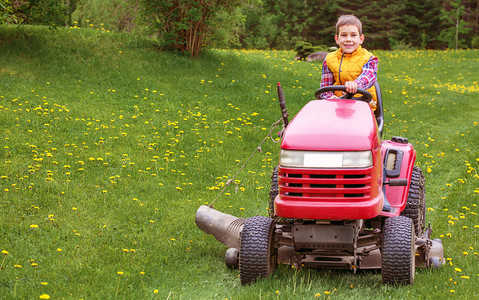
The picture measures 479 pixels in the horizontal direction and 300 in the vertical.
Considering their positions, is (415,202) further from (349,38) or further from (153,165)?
(153,165)

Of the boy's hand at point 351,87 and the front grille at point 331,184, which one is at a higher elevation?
the boy's hand at point 351,87

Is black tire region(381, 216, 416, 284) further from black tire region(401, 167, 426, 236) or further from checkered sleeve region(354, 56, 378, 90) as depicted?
checkered sleeve region(354, 56, 378, 90)

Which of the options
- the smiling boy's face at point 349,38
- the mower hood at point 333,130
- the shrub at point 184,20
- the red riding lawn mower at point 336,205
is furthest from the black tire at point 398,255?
the shrub at point 184,20

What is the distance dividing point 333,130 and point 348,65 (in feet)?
3.88

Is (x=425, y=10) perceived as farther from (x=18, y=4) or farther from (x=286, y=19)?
(x=18, y=4)

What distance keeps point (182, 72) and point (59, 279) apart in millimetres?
9395

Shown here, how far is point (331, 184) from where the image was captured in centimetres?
400

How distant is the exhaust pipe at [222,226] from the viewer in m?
5.15

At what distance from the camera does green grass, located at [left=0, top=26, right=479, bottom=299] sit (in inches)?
185

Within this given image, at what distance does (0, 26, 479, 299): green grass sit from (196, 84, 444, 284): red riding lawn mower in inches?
7.3

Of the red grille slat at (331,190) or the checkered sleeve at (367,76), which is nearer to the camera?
the red grille slat at (331,190)

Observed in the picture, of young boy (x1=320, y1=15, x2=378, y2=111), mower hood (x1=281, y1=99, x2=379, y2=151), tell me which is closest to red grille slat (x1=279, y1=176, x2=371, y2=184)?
mower hood (x1=281, y1=99, x2=379, y2=151)

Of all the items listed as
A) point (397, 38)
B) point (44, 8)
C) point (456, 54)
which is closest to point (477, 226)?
point (44, 8)

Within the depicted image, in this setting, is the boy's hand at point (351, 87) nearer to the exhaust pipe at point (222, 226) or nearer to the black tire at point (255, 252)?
the black tire at point (255, 252)
